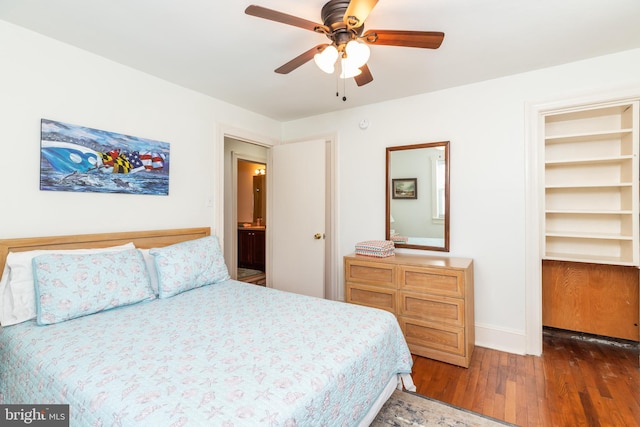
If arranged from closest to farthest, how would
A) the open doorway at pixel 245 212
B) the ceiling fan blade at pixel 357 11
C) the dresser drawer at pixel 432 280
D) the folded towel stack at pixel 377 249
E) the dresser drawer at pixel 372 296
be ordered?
1. the ceiling fan blade at pixel 357 11
2. the dresser drawer at pixel 432 280
3. the dresser drawer at pixel 372 296
4. the folded towel stack at pixel 377 249
5. the open doorway at pixel 245 212

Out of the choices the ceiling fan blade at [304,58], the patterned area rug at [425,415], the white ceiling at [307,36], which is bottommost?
the patterned area rug at [425,415]

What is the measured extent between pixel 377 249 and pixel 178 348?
1.89 metres

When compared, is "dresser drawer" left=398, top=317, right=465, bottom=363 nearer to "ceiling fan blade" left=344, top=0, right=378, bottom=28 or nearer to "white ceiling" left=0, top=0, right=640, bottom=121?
"white ceiling" left=0, top=0, right=640, bottom=121

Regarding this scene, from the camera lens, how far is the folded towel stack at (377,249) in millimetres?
2845

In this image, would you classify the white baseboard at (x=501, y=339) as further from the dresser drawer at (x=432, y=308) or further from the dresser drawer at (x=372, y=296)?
the dresser drawer at (x=372, y=296)

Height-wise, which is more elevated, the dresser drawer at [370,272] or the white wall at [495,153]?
the white wall at [495,153]

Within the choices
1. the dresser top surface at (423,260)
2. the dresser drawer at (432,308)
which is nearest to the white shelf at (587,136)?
the dresser top surface at (423,260)

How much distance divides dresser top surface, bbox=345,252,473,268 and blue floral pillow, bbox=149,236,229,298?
1.22 metres

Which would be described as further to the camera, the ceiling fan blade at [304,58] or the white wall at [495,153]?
the white wall at [495,153]

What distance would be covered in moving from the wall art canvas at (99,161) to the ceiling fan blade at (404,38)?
1924 millimetres

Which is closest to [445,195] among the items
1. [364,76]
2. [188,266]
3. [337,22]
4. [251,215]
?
[364,76]

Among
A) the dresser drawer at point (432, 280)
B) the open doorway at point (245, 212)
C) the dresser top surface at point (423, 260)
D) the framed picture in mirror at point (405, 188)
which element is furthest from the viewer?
the open doorway at point (245, 212)

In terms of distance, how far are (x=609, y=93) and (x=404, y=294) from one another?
7.08ft

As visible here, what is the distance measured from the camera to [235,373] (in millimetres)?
1174
